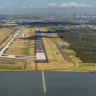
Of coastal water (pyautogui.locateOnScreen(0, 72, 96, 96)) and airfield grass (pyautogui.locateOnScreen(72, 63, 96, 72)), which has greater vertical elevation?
airfield grass (pyautogui.locateOnScreen(72, 63, 96, 72))

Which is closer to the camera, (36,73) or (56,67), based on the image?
(36,73)

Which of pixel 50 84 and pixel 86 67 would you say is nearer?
pixel 50 84

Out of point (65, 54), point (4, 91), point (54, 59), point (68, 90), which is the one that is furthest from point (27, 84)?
point (65, 54)

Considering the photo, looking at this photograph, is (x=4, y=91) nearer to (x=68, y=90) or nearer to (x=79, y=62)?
(x=68, y=90)

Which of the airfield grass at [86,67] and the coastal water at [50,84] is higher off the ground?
the airfield grass at [86,67]

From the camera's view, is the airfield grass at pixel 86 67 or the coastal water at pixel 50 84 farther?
the airfield grass at pixel 86 67

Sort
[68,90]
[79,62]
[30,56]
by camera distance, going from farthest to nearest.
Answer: [30,56], [79,62], [68,90]

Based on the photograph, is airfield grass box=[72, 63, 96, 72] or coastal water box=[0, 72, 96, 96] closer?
coastal water box=[0, 72, 96, 96]

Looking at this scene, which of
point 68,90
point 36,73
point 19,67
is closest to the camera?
point 68,90
